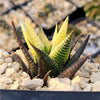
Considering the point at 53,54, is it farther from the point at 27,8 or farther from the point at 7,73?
the point at 27,8

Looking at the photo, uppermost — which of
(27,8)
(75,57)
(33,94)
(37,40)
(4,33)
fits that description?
(27,8)

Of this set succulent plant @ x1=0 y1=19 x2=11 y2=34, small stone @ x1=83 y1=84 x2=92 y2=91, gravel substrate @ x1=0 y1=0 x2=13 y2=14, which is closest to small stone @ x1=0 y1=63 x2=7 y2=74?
small stone @ x1=83 y1=84 x2=92 y2=91

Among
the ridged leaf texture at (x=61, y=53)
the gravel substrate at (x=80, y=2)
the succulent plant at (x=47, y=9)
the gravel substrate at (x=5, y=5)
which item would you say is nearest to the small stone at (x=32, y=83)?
the ridged leaf texture at (x=61, y=53)

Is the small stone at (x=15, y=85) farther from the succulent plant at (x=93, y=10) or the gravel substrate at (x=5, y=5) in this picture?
the gravel substrate at (x=5, y=5)

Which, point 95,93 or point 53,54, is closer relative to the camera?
point 95,93

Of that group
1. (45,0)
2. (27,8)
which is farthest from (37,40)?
(45,0)

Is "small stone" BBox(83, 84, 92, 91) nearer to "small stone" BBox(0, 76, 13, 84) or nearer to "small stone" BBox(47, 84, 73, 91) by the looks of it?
"small stone" BBox(47, 84, 73, 91)
